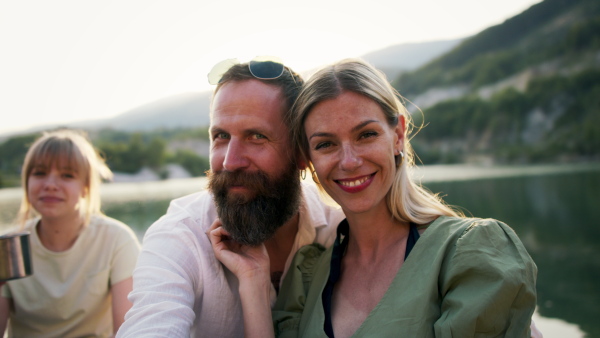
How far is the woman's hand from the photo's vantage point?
2186 mm

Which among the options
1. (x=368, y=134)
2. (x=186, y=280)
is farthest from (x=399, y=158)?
(x=186, y=280)

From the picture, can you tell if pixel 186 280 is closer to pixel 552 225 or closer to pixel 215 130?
pixel 215 130

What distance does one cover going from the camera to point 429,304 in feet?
5.29

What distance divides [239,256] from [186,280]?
0.31 meters

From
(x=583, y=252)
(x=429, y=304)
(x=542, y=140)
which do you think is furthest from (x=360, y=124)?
(x=542, y=140)

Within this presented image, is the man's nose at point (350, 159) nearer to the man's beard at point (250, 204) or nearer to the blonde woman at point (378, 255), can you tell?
the blonde woman at point (378, 255)

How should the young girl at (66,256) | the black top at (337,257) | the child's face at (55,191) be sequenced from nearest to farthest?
the black top at (337,257)
the young girl at (66,256)
the child's face at (55,191)

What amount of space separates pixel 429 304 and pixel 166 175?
149 ft

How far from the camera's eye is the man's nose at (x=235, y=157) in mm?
2293

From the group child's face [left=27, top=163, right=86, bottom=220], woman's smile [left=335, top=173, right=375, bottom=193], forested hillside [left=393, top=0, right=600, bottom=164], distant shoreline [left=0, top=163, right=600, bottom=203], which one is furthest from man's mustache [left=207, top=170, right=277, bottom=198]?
forested hillside [left=393, top=0, right=600, bottom=164]

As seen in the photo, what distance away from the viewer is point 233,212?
2.29 metres

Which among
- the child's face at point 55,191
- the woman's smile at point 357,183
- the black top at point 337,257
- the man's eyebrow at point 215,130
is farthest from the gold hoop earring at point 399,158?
the child's face at point 55,191

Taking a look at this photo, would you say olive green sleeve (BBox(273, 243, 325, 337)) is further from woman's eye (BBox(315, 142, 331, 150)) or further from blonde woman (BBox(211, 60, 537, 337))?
woman's eye (BBox(315, 142, 331, 150))

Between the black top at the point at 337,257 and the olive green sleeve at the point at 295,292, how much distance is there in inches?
6.8
